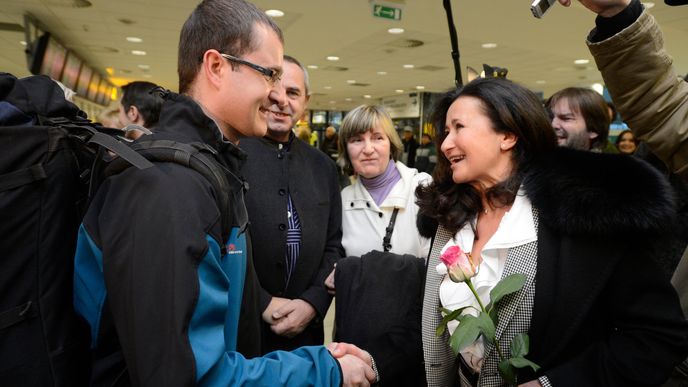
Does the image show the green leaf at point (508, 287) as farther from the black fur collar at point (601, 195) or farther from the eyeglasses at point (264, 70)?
the eyeglasses at point (264, 70)

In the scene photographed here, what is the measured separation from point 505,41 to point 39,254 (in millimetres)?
8002

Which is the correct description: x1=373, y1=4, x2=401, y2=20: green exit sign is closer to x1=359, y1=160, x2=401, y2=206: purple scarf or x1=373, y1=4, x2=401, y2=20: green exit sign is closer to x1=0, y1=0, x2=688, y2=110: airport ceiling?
x1=0, y1=0, x2=688, y2=110: airport ceiling

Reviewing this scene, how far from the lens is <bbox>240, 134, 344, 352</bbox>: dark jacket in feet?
5.81

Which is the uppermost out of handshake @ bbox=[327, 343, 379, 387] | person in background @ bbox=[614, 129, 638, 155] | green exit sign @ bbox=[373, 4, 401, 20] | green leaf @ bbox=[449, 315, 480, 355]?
green exit sign @ bbox=[373, 4, 401, 20]

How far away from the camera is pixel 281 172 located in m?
1.87

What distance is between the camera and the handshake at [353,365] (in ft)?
3.72

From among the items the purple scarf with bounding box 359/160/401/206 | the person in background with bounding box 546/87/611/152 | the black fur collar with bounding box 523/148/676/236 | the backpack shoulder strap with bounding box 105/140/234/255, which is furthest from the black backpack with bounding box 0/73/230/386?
the person in background with bounding box 546/87/611/152

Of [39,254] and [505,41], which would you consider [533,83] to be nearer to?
[505,41]

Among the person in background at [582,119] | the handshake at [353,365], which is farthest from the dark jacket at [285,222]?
the person in background at [582,119]

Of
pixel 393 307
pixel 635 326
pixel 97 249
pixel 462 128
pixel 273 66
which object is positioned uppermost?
pixel 273 66

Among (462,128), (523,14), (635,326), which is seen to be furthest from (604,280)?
(523,14)

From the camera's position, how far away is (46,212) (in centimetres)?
92

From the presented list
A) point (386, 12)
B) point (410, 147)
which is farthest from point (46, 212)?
point (410, 147)

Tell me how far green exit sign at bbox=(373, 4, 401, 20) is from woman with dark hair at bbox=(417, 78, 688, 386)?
A: 15.1ft
